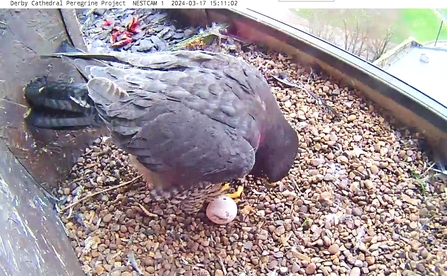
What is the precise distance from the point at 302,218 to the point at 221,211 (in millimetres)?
292

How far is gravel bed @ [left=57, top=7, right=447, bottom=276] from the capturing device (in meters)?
1.54

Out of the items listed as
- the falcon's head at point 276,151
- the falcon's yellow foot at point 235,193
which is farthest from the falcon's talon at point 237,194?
the falcon's head at point 276,151

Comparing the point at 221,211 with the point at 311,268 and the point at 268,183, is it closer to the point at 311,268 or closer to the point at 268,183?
the point at 268,183

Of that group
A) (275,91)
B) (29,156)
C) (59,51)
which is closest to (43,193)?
(29,156)

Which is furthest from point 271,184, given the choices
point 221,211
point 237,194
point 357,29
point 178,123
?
point 357,29

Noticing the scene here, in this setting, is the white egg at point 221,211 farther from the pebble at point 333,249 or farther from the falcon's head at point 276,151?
the pebble at point 333,249

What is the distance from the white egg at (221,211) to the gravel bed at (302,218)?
0.04m

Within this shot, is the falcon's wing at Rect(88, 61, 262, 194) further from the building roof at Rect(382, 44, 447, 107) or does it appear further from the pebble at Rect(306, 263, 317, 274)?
the building roof at Rect(382, 44, 447, 107)

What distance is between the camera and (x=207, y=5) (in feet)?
5.34

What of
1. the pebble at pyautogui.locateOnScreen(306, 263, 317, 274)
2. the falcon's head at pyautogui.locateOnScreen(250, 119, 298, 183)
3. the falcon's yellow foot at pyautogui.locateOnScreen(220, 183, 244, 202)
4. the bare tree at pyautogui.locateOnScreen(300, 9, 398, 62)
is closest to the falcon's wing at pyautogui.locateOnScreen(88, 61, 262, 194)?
the falcon's head at pyautogui.locateOnScreen(250, 119, 298, 183)

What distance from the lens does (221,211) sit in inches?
62.1

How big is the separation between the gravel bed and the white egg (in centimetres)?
4

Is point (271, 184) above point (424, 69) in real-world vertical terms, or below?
below

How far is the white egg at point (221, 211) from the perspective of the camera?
1.58 m
